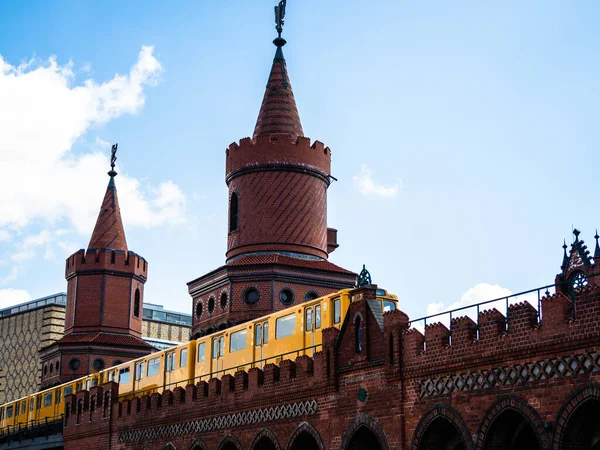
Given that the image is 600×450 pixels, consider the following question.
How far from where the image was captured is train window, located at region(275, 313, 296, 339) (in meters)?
31.2

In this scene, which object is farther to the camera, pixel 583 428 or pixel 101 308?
pixel 101 308

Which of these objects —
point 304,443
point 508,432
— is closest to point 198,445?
point 304,443

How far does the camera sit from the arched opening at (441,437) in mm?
23047

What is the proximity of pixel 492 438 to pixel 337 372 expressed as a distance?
20.4 feet

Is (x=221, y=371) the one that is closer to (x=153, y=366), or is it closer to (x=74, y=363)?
(x=153, y=366)

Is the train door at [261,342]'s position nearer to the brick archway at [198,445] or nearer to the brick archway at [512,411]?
the brick archway at [198,445]

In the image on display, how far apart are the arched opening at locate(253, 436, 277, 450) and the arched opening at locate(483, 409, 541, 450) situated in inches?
376

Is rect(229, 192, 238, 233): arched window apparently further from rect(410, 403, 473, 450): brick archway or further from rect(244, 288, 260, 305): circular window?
rect(410, 403, 473, 450): brick archway

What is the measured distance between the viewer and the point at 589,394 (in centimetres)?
1886

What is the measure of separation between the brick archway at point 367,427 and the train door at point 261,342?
704 cm

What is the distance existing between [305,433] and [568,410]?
1005 centimetres

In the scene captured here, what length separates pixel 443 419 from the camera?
74.8 ft

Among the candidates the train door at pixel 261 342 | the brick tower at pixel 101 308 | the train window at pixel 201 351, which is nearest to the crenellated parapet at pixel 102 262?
the brick tower at pixel 101 308

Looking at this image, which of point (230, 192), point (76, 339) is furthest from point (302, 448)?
point (76, 339)
